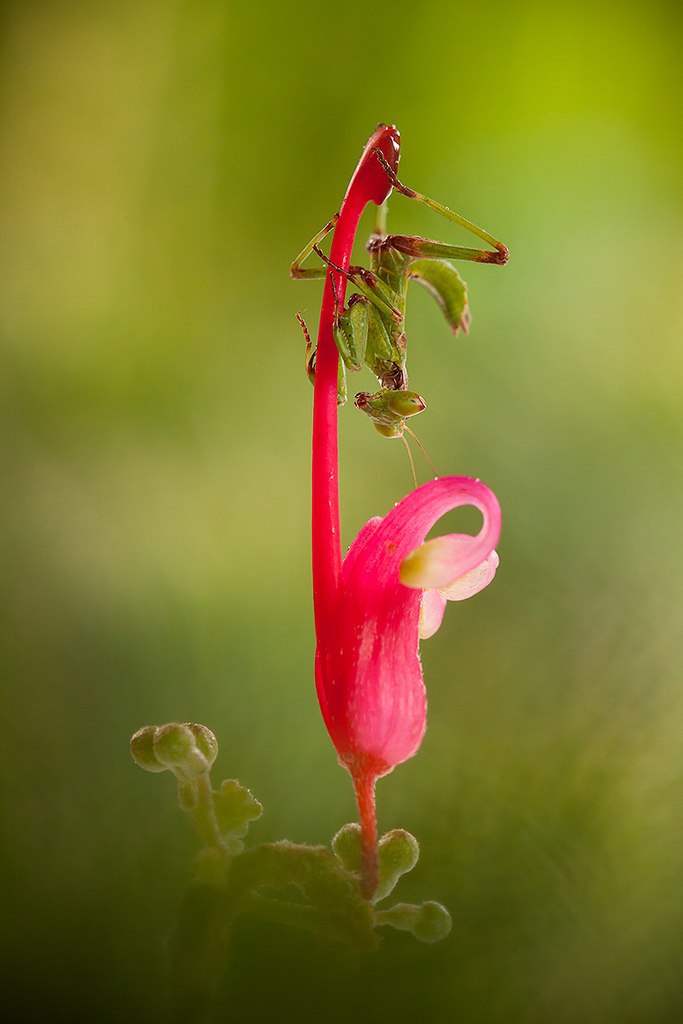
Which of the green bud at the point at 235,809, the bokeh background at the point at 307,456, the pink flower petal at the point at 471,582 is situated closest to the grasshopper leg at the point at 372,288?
the pink flower petal at the point at 471,582

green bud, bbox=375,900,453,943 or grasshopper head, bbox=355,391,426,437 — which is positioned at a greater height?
grasshopper head, bbox=355,391,426,437

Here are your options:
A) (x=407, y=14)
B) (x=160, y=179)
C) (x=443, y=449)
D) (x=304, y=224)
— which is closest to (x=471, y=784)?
(x=443, y=449)

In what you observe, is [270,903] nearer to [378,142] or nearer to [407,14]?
[378,142]

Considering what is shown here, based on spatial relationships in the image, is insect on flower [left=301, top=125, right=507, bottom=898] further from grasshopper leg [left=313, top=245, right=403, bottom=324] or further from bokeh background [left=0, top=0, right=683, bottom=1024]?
bokeh background [left=0, top=0, right=683, bottom=1024]

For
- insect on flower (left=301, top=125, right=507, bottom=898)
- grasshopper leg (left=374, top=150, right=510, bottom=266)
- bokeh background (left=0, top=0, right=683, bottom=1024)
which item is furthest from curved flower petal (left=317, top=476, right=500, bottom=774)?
bokeh background (left=0, top=0, right=683, bottom=1024)

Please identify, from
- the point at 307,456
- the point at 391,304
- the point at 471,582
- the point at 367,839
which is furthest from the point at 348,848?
the point at 307,456
